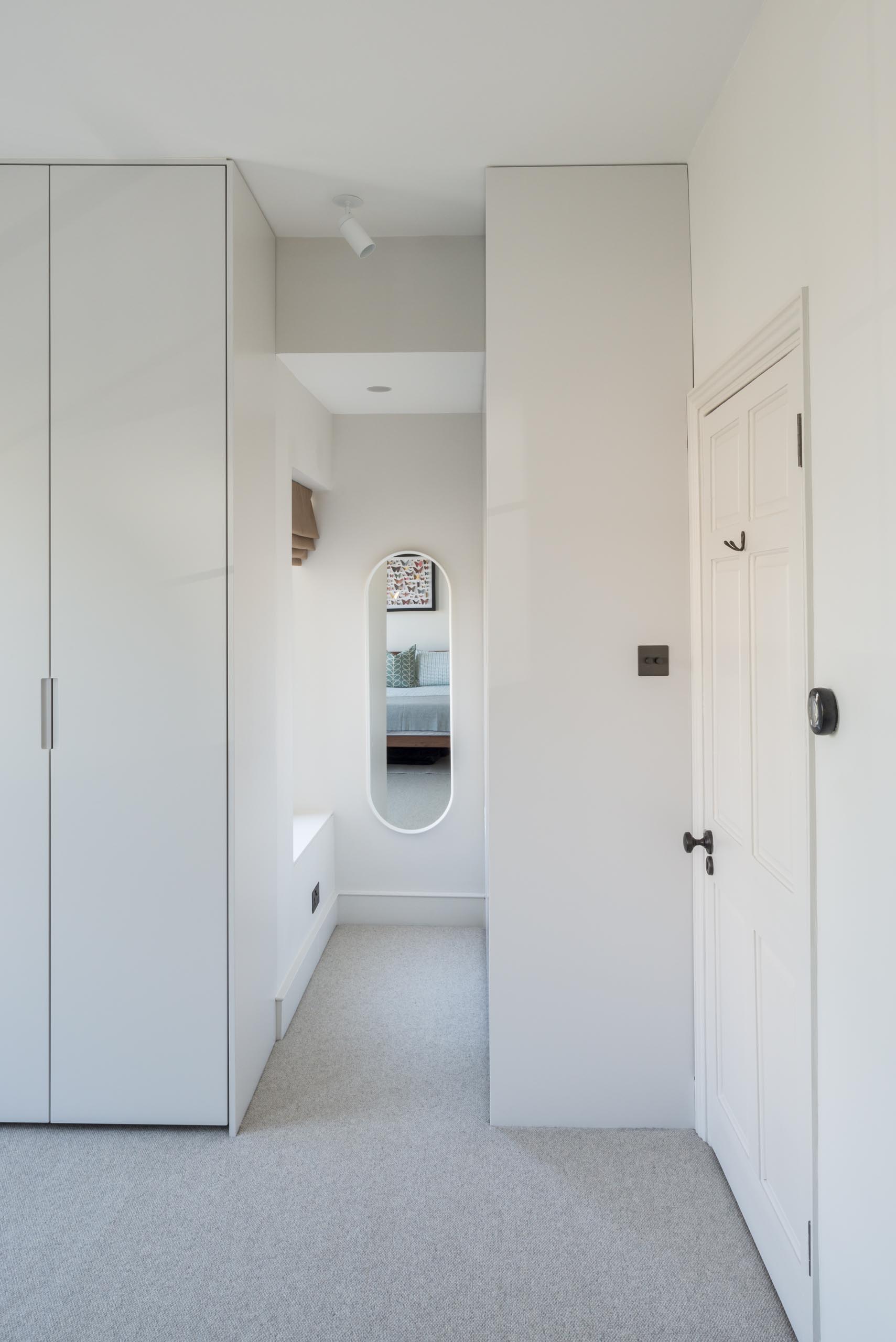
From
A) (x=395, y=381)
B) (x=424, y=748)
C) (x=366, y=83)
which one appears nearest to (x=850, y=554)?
(x=366, y=83)

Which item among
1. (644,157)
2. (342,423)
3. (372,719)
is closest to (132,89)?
(644,157)

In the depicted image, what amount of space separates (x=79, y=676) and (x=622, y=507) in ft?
5.21

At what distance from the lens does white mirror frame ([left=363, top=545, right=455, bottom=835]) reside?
3.72m

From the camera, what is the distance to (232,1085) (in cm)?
227

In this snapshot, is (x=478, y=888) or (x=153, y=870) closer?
(x=153, y=870)

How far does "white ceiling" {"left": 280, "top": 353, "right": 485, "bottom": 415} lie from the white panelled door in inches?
44.7

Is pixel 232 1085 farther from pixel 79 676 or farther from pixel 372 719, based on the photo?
pixel 372 719

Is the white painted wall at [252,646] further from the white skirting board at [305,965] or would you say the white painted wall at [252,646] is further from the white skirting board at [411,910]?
the white skirting board at [411,910]

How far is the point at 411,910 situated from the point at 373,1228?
6.05 ft

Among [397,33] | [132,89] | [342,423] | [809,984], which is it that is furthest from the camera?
[342,423]

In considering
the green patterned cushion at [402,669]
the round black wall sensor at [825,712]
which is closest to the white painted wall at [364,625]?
the green patterned cushion at [402,669]

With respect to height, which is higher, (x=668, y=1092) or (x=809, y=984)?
(x=809, y=984)

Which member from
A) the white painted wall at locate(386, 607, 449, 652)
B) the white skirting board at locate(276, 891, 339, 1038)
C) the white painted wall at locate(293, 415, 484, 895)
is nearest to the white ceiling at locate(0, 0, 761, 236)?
the white painted wall at locate(293, 415, 484, 895)

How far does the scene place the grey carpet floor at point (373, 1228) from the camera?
1.66 metres
